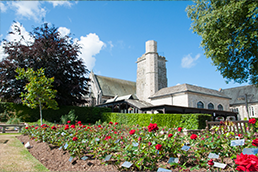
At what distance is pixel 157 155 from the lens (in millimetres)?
3471

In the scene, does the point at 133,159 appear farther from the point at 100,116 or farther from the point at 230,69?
the point at 100,116

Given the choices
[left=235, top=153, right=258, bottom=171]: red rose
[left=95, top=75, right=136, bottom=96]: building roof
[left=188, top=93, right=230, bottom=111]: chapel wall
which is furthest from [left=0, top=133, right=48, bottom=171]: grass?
[left=95, top=75, right=136, bottom=96]: building roof

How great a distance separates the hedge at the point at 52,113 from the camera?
16000mm

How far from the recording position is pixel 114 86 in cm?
3991

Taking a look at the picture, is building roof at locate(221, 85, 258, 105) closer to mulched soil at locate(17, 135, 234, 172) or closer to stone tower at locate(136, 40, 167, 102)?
stone tower at locate(136, 40, 167, 102)

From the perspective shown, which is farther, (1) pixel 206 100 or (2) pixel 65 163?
(1) pixel 206 100

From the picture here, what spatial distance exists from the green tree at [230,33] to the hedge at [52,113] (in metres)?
14.0

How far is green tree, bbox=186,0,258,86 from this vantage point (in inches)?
405

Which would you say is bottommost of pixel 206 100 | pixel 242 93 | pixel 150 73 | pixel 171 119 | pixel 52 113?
pixel 171 119

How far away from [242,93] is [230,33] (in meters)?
31.3

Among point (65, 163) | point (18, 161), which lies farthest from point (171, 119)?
point (18, 161)

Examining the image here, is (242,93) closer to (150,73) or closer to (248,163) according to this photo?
(150,73)

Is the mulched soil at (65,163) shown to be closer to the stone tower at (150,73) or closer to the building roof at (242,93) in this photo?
the stone tower at (150,73)

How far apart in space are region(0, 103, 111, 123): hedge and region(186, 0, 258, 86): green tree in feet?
46.0
